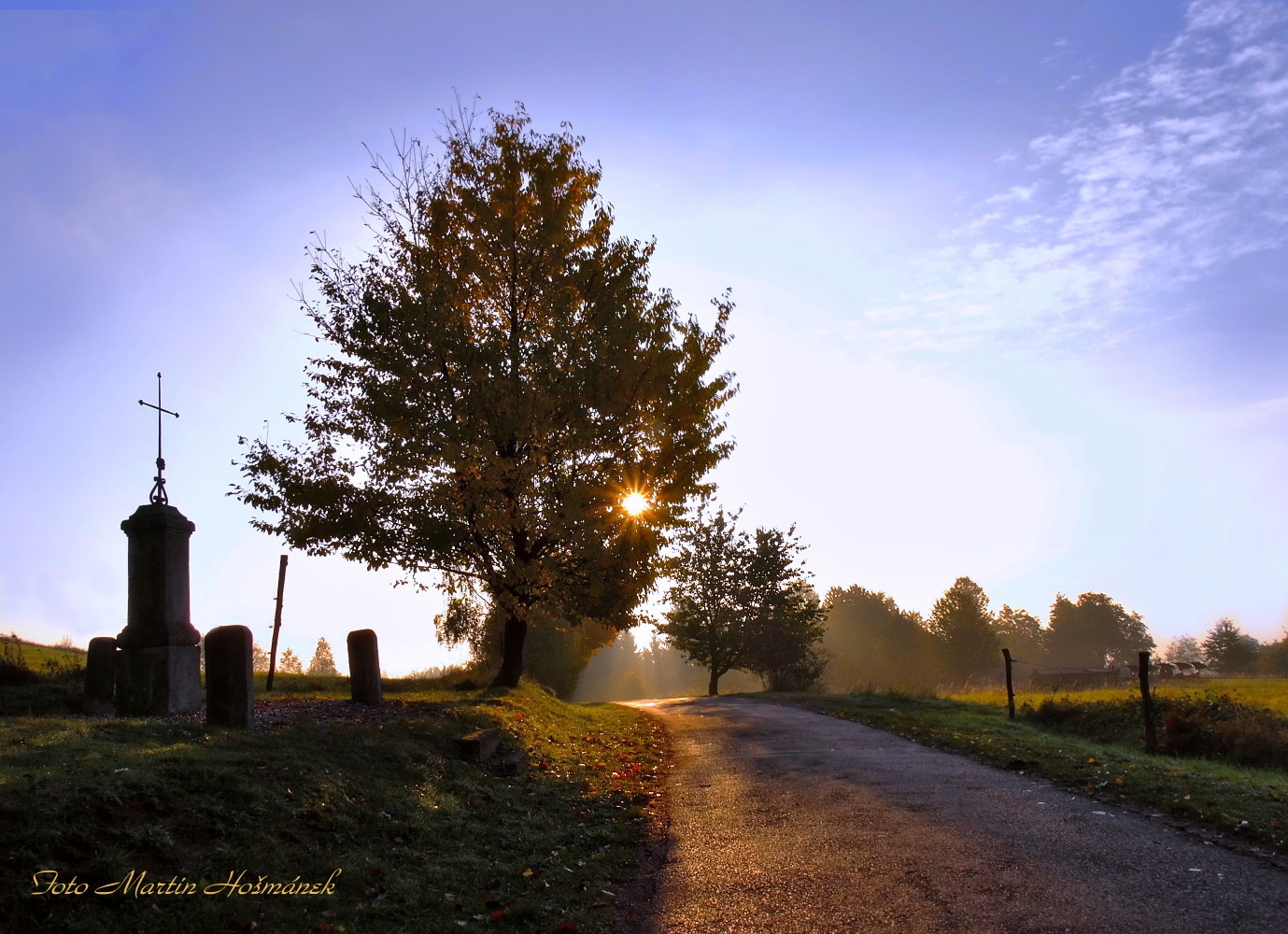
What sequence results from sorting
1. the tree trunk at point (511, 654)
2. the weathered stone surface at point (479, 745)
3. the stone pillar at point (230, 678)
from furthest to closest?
the tree trunk at point (511, 654)
the weathered stone surface at point (479, 745)
the stone pillar at point (230, 678)

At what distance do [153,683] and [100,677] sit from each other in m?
2.87

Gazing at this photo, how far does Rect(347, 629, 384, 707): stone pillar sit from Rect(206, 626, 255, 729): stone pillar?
4.64 metres

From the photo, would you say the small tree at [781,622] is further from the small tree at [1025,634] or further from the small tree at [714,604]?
the small tree at [1025,634]

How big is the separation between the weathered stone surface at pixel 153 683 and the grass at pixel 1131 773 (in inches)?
466

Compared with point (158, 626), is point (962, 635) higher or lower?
lower

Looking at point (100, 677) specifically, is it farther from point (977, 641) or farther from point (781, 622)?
point (977, 641)

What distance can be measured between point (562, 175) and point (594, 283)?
271 centimetres

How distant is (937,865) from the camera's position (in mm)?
6004

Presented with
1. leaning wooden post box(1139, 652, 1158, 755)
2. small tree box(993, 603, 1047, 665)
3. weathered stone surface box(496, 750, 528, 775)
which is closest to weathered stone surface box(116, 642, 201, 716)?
weathered stone surface box(496, 750, 528, 775)

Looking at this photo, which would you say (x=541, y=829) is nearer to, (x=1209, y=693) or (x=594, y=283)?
(x=594, y=283)

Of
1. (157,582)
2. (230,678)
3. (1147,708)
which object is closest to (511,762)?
(230,678)

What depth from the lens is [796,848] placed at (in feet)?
22.2

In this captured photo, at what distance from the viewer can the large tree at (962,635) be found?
7488 cm

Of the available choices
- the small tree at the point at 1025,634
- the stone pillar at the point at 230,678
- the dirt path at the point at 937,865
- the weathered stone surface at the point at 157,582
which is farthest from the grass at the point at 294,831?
the small tree at the point at 1025,634
